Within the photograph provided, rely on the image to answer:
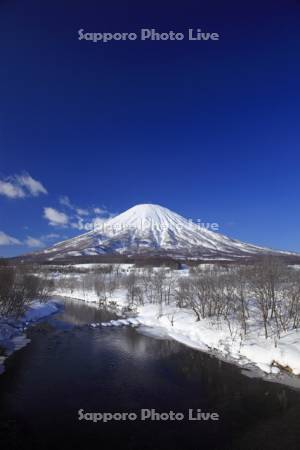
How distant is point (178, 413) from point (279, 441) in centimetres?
321

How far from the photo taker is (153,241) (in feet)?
394

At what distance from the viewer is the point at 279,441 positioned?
30.6ft

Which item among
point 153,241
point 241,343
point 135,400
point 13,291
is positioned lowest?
point 135,400

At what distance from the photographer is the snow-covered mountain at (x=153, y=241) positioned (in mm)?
101000

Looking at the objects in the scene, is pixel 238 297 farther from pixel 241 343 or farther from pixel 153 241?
pixel 153 241

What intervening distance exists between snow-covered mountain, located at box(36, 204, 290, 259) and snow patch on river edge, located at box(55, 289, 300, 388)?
6060cm

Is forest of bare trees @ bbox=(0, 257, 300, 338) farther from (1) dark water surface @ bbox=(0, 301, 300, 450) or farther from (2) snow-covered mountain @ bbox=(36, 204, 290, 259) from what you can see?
(2) snow-covered mountain @ bbox=(36, 204, 290, 259)

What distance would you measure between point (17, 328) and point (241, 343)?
16.6 m

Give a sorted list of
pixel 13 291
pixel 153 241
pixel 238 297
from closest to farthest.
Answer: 1. pixel 238 297
2. pixel 13 291
3. pixel 153 241

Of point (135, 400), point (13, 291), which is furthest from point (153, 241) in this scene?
point (135, 400)

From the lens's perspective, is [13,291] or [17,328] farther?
[13,291]

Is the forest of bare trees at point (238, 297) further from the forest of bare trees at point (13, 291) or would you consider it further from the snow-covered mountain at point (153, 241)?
the snow-covered mountain at point (153, 241)

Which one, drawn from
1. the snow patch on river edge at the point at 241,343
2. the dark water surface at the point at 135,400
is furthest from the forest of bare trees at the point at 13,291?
the snow patch on river edge at the point at 241,343

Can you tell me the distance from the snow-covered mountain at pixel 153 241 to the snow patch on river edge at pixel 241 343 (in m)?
60.6
